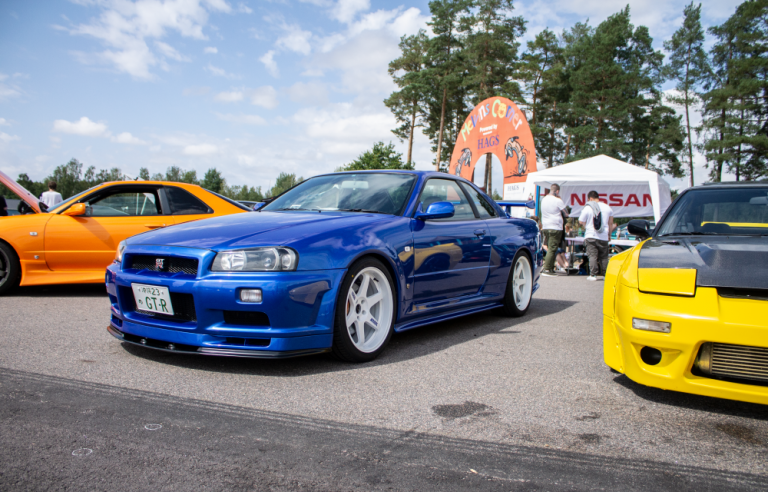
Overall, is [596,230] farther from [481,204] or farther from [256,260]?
[256,260]

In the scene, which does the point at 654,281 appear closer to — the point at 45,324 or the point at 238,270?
the point at 238,270

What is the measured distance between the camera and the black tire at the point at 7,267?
6066mm

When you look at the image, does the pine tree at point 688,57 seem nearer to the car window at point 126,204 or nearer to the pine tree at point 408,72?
the pine tree at point 408,72

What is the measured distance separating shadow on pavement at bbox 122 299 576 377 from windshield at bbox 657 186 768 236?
1534mm

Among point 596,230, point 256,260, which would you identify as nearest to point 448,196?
point 256,260

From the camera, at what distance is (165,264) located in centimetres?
332

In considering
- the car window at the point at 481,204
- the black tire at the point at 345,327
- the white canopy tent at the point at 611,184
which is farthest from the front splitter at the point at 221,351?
the white canopy tent at the point at 611,184

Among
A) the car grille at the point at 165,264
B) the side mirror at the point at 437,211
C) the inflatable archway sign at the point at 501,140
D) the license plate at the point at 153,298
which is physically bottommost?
the license plate at the point at 153,298

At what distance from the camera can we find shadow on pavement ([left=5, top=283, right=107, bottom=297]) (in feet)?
20.9

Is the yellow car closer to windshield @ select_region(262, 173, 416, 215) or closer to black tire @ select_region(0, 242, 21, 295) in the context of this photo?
windshield @ select_region(262, 173, 416, 215)

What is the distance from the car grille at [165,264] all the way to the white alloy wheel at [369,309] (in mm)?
947

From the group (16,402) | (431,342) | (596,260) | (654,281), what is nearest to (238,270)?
(16,402)

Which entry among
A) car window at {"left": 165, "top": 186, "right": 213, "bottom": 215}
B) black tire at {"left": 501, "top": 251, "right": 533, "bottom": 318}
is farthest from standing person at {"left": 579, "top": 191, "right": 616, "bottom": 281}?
car window at {"left": 165, "top": 186, "right": 213, "bottom": 215}

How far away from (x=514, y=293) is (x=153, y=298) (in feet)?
11.2
